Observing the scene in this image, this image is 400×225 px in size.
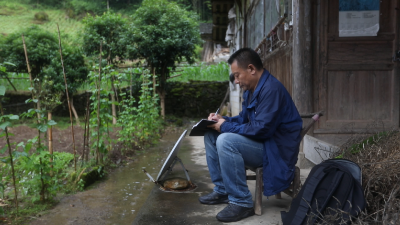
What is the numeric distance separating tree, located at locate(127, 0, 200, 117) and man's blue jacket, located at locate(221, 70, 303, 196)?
9.51 meters

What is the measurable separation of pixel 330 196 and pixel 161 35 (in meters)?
10.7

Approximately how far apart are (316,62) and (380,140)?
1949 millimetres

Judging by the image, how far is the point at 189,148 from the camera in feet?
22.9

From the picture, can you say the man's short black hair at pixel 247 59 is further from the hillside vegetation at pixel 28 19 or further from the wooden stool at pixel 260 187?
the hillside vegetation at pixel 28 19

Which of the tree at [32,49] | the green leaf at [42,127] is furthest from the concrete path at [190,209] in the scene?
A: the tree at [32,49]

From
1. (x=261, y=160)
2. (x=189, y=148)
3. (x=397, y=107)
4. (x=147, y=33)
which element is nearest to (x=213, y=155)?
(x=261, y=160)

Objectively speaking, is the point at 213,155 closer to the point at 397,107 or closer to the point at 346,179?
the point at 346,179

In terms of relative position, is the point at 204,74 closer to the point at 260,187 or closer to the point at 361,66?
the point at 361,66

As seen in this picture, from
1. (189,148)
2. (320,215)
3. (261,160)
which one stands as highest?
(261,160)

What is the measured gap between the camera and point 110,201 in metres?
4.24

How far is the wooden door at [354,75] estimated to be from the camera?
4.30 m

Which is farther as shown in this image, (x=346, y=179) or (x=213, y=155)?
(x=213, y=155)

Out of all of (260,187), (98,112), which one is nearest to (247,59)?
(260,187)

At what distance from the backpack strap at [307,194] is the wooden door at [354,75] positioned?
2340mm
